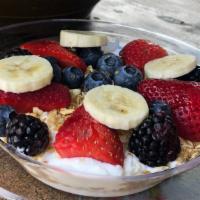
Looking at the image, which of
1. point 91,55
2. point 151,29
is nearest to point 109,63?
point 91,55

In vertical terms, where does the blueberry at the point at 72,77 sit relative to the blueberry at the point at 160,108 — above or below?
below

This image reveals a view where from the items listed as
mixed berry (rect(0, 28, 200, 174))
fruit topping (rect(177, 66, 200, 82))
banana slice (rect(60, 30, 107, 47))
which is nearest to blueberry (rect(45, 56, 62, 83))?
mixed berry (rect(0, 28, 200, 174))

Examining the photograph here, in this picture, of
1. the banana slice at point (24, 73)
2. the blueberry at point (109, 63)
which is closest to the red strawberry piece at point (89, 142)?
the banana slice at point (24, 73)

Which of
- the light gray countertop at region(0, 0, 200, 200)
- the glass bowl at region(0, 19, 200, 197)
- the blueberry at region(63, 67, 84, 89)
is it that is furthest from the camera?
the blueberry at region(63, 67, 84, 89)

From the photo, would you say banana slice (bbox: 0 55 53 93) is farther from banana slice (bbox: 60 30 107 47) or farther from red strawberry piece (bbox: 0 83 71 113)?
banana slice (bbox: 60 30 107 47)

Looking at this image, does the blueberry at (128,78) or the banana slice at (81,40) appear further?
the banana slice at (81,40)

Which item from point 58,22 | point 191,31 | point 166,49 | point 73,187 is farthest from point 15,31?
point 191,31

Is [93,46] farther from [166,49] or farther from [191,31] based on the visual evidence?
[191,31]

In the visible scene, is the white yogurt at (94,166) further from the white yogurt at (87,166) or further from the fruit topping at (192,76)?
the fruit topping at (192,76)

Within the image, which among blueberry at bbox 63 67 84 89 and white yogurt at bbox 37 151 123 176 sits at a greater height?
blueberry at bbox 63 67 84 89
